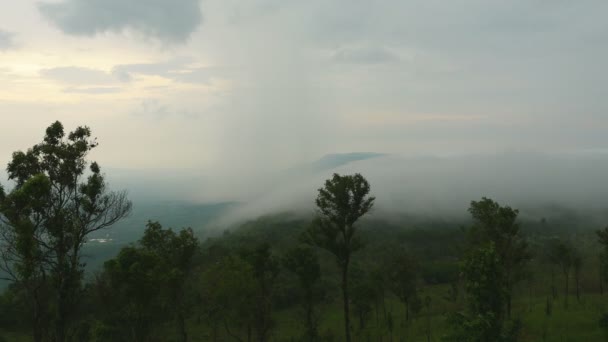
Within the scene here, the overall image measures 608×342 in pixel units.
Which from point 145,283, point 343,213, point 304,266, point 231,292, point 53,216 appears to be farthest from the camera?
point 304,266

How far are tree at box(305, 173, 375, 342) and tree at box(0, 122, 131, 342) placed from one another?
21337mm

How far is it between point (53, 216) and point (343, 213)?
92.1 feet

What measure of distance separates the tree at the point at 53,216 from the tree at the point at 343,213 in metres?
21.3

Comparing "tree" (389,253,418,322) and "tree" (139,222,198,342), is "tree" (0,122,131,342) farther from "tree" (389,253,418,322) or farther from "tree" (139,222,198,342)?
"tree" (389,253,418,322)

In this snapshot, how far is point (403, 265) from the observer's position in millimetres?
71812

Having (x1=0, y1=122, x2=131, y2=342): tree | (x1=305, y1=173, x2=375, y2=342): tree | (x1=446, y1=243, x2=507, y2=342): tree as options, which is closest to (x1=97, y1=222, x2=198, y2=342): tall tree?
(x1=0, y1=122, x2=131, y2=342): tree

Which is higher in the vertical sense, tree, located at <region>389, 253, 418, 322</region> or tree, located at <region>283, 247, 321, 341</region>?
tree, located at <region>283, 247, 321, 341</region>

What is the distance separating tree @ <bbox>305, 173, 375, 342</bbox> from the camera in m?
42.3

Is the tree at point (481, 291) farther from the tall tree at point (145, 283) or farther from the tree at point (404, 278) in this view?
the tree at point (404, 278)

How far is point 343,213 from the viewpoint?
42.6 metres

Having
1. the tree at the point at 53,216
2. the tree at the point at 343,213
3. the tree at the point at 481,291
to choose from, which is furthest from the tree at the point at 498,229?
the tree at the point at 53,216

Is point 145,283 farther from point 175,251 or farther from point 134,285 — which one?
point 175,251

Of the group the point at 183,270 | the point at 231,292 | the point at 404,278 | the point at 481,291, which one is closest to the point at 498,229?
the point at 481,291

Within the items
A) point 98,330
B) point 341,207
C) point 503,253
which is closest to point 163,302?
point 98,330
